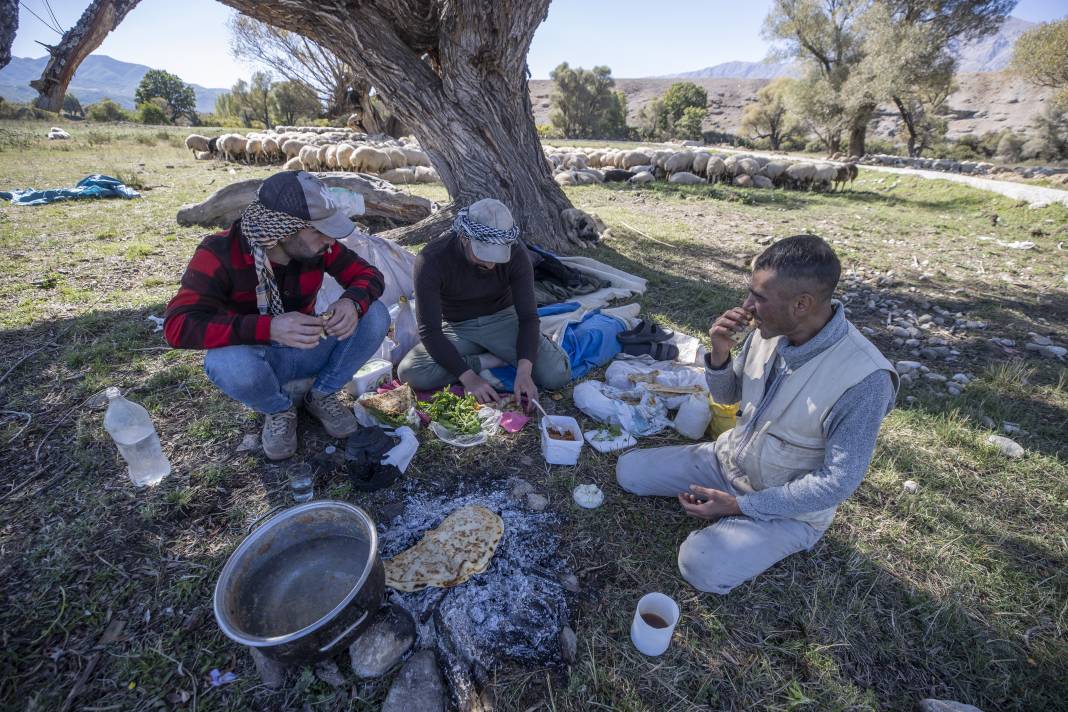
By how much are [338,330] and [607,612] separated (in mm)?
1914

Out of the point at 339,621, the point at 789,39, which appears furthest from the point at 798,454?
the point at 789,39

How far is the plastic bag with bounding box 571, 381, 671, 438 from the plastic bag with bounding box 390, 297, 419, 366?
4.84 feet

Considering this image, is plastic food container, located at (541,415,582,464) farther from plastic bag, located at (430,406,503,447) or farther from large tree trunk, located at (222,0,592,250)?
large tree trunk, located at (222,0,592,250)

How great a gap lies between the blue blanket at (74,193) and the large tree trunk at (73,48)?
876 centimetres

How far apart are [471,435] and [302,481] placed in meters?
0.96

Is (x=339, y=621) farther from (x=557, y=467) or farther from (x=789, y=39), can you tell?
(x=789, y=39)

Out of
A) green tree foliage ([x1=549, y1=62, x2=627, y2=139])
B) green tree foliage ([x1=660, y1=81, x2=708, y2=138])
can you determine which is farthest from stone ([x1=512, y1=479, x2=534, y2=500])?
green tree foliage ([x1=660, y1=81, x2=708, y2=138])

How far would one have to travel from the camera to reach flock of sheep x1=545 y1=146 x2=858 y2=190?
13773mm

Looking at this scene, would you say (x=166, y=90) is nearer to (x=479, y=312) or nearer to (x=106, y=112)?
(x=106, y=112)

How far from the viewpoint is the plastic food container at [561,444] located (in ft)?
8.80

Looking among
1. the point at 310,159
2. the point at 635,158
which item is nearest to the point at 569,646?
the point at 310,159

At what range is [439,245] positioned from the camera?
3.11m

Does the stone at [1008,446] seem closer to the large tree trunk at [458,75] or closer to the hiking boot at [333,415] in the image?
the hiking boot at [333,415]

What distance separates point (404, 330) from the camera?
3916mm
